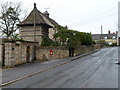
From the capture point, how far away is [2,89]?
28.2ft

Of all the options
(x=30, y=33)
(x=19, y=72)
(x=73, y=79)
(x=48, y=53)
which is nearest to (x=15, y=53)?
(x=19, y=72)

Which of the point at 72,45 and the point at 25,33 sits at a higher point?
the point at 25,33

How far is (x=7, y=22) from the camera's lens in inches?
1544

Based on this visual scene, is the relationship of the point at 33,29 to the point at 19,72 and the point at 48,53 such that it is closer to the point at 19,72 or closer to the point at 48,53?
the point at 48,53

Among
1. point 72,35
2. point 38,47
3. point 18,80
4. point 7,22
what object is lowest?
point 18,80

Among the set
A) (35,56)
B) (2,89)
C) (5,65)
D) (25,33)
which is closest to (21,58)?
(5,65)

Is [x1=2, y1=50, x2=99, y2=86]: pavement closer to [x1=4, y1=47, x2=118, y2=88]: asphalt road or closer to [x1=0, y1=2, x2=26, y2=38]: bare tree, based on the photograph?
[x1=4, y1=47, x2=118, y2=88]: asphalt road

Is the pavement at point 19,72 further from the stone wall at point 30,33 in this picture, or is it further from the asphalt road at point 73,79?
the stone wall at point 30,33

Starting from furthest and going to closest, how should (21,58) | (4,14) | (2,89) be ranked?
(4,14) → (21,58) → (2,89)

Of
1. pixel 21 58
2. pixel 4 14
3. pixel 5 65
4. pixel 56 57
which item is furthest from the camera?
pixel 4 14

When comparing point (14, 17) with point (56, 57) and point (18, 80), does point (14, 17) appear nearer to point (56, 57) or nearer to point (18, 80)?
point (56, 57)

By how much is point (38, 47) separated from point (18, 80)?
14746mm

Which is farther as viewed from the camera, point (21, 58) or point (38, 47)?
point (38, 47)

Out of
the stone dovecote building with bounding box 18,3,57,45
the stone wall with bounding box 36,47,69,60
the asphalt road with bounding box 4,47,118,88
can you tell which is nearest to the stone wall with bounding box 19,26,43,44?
the stone dovecote building with bounding box 18,3,57,45
